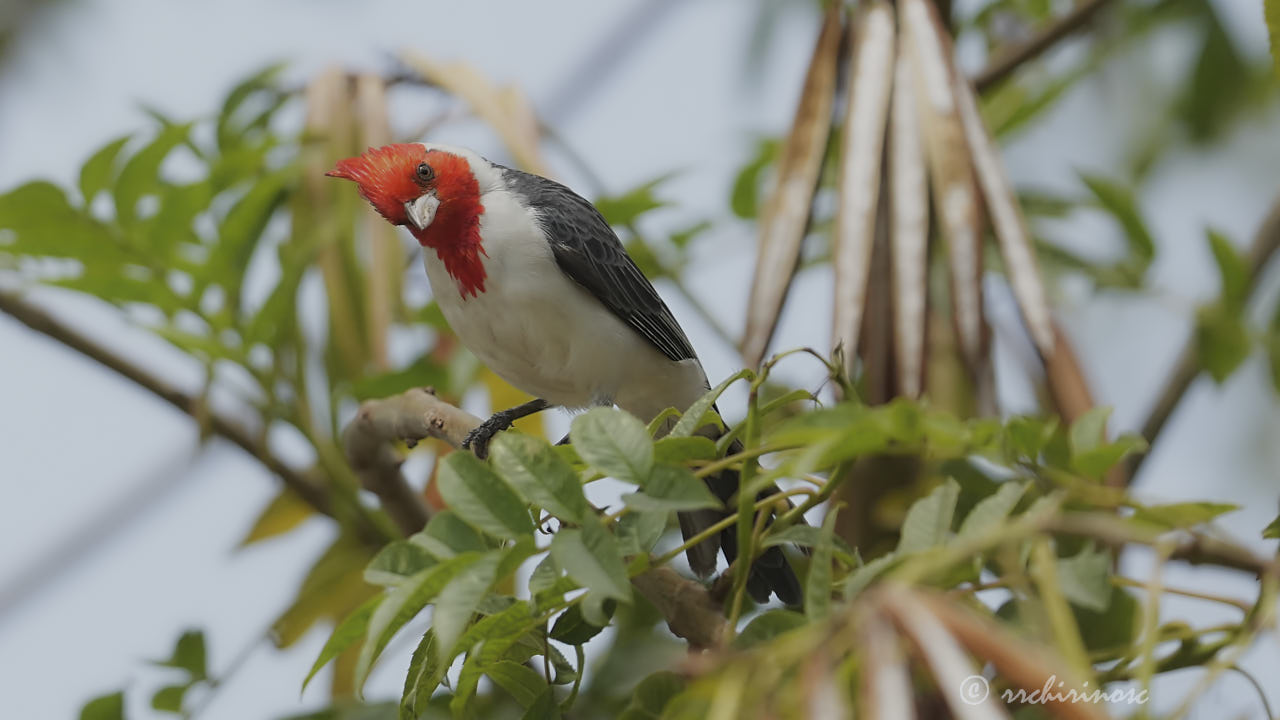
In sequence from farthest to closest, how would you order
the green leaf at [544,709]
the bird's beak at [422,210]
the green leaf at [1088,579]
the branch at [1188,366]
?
the branch at [1188,366], the bird's beak at [422,210], the green leaf at [544,709], the green leaf at [1088,579]

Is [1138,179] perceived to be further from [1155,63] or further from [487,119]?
[487,119]

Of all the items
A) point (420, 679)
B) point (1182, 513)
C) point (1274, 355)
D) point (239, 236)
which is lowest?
point (1274, 355)

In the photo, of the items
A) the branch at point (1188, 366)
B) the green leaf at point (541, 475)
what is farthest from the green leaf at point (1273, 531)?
the branch at point (1188, 366)

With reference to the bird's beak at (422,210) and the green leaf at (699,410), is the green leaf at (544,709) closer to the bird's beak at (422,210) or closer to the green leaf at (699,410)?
the green leaf at (699,410)

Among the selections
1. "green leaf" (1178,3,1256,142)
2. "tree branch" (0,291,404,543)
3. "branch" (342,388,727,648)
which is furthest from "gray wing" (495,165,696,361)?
"green leaf" (1178,3,1256,142)

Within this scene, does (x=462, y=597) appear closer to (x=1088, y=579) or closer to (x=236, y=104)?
(x=1088, y=579)

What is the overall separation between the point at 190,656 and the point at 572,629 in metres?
0.93

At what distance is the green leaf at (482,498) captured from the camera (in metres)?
1.07

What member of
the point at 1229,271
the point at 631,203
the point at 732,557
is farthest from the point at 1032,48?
the point at 732,557

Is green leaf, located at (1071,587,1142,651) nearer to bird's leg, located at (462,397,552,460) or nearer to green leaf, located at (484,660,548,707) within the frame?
green leaf, located at (484,660,548,707)

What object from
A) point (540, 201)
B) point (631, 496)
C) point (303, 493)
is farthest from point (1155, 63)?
point (631, 496)

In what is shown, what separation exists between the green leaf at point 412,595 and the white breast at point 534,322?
1229 millimetres

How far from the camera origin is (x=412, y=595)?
102cm

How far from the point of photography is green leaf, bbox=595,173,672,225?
245 cm
